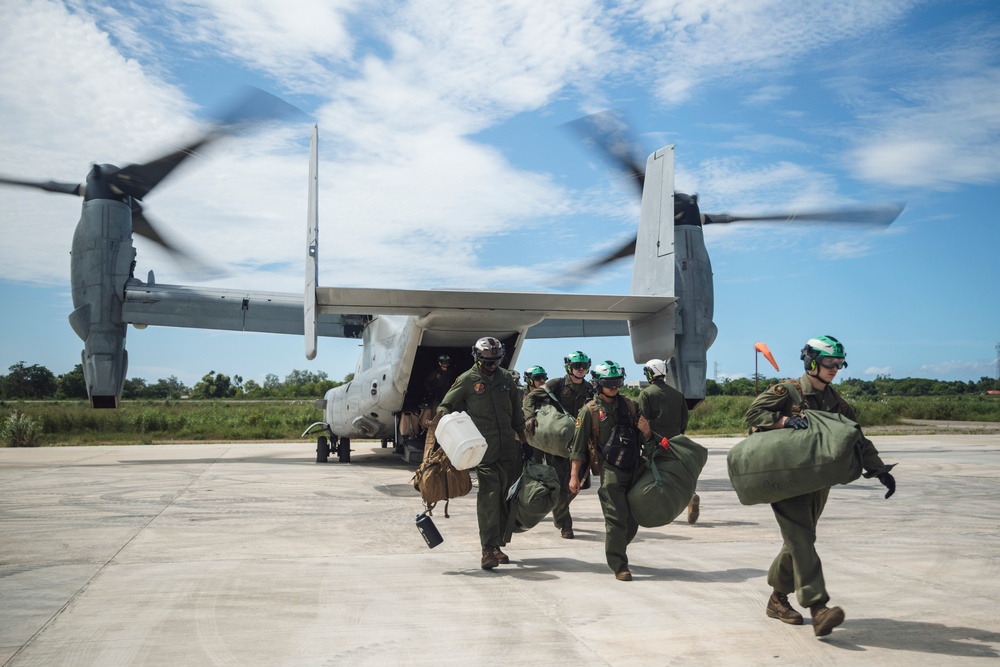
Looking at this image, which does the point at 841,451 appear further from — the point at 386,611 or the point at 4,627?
the point at 4,627

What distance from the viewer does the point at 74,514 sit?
8570 mm

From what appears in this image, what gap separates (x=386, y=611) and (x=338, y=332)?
12.7 metres

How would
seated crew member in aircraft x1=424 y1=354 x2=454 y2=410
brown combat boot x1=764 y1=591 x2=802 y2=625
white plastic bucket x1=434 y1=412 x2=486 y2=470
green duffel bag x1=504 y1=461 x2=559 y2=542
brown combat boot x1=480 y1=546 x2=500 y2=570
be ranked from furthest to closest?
1. seated crew member in aircraft x1=424 y1=354 x2=454 y2=410
2. green duffel bag x1=504 y1=461 x2=559 y2=542
3. brown combat boot x1=480 y1=546 x2=500 y2=570
4. white plastic bucket x1=434 y1=412 x2=486 y2=470
5. brown combat boot x1=764 y1=591 x2=802 y2=625

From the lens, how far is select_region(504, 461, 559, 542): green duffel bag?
19.7ft

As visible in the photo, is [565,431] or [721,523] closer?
[565,431]

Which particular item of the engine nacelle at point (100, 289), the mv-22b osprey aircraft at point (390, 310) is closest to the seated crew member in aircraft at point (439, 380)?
the mv-22b osprey aircraft at point (390, 310)

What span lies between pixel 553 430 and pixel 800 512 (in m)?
3.40

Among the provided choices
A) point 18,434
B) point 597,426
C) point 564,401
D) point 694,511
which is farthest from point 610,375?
point 18,434

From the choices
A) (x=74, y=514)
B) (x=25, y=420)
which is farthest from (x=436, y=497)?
(x=25, y=420)

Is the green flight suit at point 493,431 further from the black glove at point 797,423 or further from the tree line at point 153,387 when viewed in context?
the tree line at point 153,387

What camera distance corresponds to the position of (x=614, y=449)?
5566mm

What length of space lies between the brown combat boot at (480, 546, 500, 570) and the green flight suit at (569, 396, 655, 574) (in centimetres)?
88

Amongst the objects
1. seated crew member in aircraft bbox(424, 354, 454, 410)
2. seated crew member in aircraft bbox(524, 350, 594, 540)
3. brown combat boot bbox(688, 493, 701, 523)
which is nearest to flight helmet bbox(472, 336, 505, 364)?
seated crew member in aircraft bbox(524, 350, 594, 540)

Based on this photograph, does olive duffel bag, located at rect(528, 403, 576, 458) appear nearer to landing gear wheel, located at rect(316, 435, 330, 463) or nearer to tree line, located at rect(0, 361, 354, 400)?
landing gear wheel, located at rect(316, 435, 330, 463)
